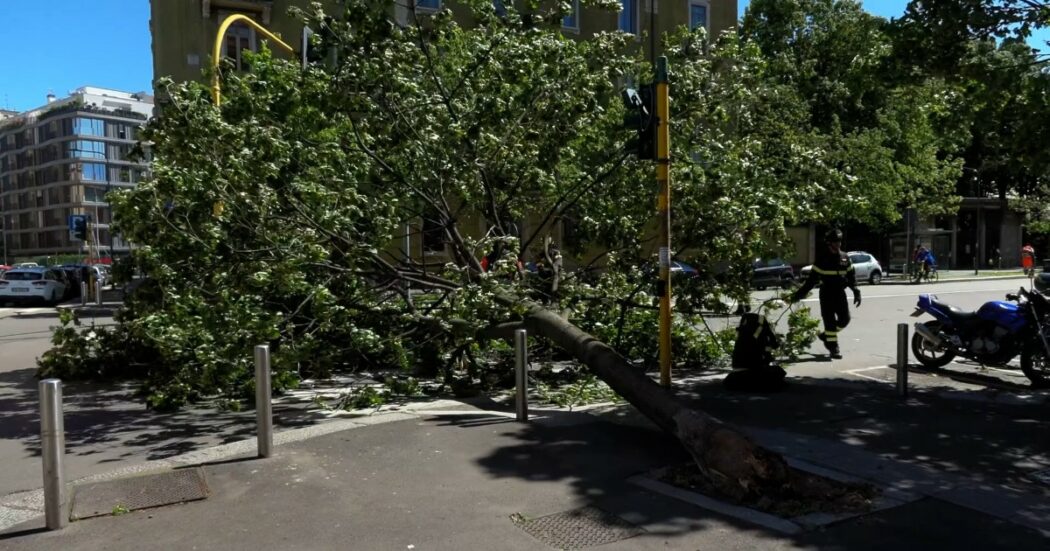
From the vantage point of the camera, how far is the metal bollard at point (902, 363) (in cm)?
821

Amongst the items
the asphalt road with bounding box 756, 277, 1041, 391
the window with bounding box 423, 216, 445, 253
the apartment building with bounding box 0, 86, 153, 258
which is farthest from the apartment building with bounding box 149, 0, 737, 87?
the apartment building with bounding box 0, 86, 153, 258

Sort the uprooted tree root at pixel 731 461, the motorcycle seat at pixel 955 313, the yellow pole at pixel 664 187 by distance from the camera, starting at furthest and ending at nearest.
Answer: the motorcycle seat at pixel 955 313, the yellow pole at pixel 664 187, the uprooted tree root at pixel 731 461

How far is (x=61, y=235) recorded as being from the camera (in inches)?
4176

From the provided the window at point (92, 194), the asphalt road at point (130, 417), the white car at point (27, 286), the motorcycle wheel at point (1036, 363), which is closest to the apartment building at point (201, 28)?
the white car at point (27, 286)

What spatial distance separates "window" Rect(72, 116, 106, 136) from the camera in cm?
10556

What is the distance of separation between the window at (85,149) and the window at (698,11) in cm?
9704

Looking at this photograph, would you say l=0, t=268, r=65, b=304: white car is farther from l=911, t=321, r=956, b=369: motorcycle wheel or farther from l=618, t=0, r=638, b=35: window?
l=911, t=321, r=956, b=369: motorcycle wheel

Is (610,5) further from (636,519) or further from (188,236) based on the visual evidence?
(636,519)

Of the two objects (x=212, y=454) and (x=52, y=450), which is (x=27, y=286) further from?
(x=52, y=450)

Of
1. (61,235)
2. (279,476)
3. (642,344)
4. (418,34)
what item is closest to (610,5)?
(418,34)

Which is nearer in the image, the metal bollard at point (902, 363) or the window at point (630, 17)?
the metal bollard at point (902, 363)

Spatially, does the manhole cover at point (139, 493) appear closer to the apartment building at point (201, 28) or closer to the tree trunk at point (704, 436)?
the tree trunk at point (704, 436)

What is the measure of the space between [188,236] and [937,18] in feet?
26.7

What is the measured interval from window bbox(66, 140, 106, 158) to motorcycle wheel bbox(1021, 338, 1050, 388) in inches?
4628
